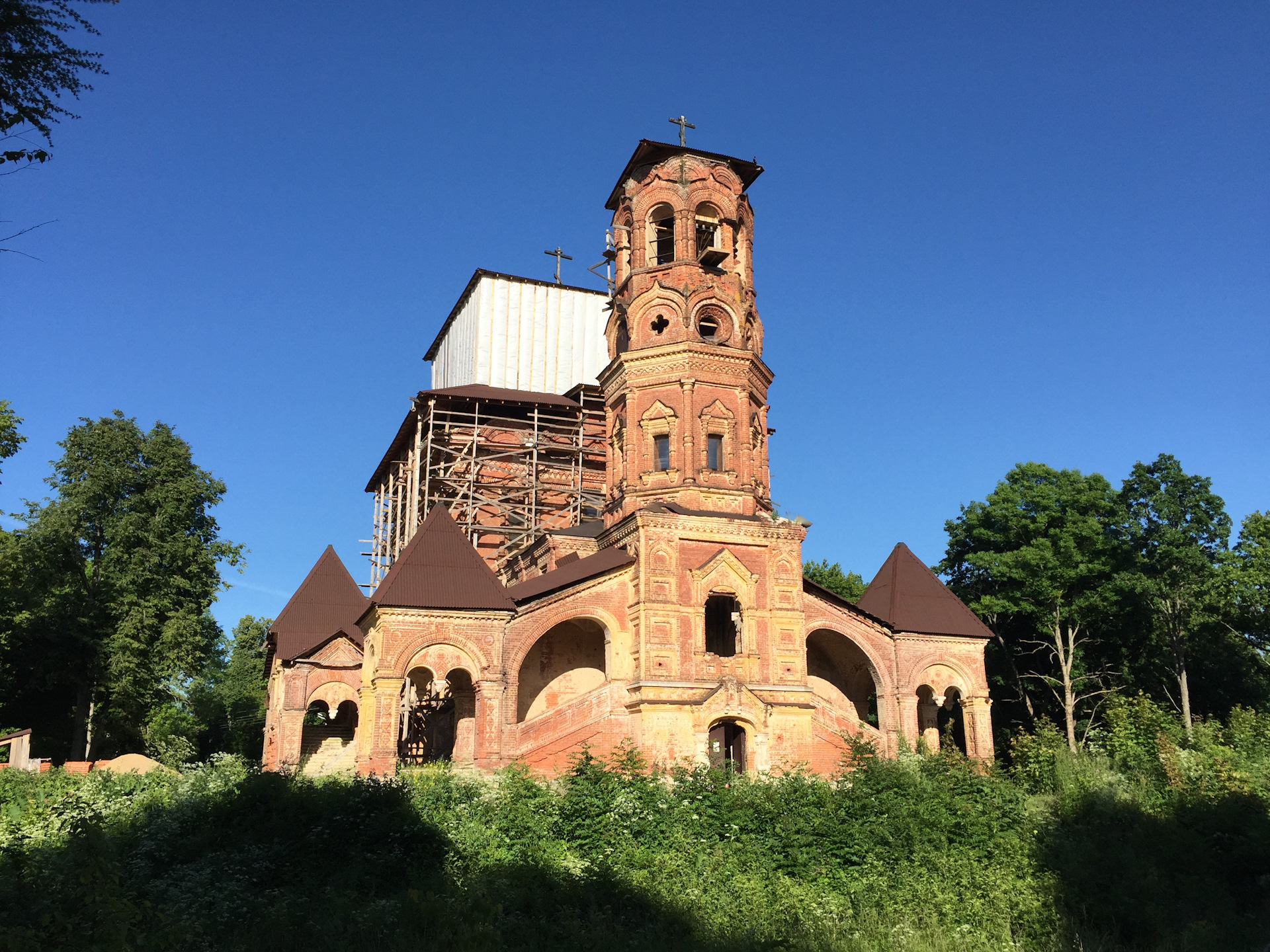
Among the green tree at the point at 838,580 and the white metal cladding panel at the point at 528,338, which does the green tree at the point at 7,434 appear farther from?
the green tree at the point at 838,580

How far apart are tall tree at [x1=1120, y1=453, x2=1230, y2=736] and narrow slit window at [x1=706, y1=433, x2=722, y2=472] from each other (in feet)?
42.2

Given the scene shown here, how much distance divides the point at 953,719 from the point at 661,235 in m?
16.0

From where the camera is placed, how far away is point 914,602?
24.4m

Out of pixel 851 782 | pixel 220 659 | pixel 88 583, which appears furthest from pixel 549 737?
pixel 220 659

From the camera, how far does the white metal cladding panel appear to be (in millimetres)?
33688

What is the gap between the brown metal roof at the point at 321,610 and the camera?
23719mm

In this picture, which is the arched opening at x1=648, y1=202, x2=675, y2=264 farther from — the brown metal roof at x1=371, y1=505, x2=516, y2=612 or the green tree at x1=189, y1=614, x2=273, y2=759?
the green tree at x1=189, y1=614, x2=273, y2=759

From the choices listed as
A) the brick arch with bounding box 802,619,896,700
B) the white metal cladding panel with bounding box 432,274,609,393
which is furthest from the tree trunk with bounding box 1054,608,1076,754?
the white metal cladding panel with bounding box 432,274,609,393

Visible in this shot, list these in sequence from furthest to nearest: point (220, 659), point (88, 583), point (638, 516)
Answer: point (220, 659) → point (88, 583) → point (638, 516)

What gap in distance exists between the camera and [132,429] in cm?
2938

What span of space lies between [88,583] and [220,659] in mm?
20692

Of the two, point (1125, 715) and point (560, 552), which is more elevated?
point (560, 552)

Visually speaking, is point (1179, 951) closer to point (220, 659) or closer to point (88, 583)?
point (88, 583)

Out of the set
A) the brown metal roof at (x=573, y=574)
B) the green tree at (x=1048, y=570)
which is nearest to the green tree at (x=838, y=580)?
the green tree at (x=1048, y=570)
